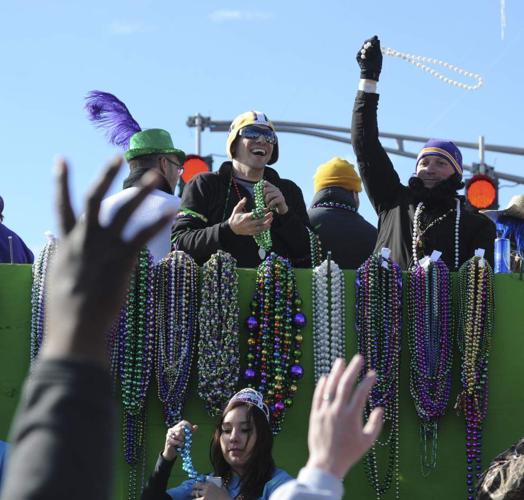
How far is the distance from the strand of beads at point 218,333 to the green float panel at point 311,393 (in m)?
0.14

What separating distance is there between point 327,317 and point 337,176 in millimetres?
1645

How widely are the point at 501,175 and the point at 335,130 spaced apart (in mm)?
3078

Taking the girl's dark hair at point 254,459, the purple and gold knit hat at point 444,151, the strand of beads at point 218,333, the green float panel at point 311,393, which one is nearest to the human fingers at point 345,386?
the girl's dark hair at point 254,459

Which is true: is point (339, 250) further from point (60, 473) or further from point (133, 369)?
point (60, 473)

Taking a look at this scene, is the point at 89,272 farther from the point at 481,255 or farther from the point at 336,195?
the point at 336,195

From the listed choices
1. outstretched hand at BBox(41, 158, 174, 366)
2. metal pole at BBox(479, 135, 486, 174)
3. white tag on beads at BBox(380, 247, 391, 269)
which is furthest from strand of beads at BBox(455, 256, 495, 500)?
metal pole at BBox(479, 135, 486, 174)

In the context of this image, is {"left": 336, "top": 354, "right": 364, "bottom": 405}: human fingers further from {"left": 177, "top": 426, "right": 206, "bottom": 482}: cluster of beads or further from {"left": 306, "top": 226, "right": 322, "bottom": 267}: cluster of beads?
{"left": 306, "top": 226, "right": 322, "bottom": 267}: cluster of beads

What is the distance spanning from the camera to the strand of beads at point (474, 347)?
5684 millimetres

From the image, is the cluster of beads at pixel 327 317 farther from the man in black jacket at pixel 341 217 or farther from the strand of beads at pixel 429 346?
the man in black jacket at pixel 341 217

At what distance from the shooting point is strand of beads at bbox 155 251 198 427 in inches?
217

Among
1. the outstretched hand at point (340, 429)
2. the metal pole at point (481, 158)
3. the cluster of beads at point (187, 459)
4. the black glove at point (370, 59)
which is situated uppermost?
the metal pole at point (481, 158)

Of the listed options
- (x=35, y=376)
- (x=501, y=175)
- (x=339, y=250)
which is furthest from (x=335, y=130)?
(x=35, y=376)

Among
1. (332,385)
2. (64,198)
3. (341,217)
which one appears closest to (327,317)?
(341,217)

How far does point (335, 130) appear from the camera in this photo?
1962cm
